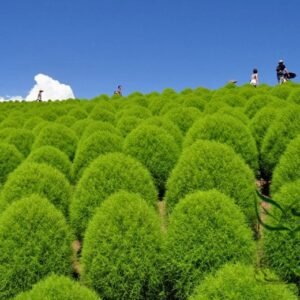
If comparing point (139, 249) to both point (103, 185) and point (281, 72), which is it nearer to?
point (103, 185)

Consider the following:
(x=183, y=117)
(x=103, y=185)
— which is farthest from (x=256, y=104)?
(x=103, y=185)

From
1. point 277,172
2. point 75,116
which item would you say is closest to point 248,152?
point 277,172

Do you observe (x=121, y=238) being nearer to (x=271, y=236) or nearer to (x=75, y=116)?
(x=271, y=236)

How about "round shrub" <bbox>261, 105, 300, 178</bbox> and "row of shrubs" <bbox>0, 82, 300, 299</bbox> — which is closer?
"row of shrubs" <bbox>0, 82, 300, 299</bbox>

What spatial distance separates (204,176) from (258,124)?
4431 mm

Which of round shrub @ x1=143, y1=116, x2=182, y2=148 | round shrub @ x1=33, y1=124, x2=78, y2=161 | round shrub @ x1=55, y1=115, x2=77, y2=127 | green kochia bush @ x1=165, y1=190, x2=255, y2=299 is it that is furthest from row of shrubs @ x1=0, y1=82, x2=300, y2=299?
round shrub @ x1=55, y1=115, x2=77, y2=127

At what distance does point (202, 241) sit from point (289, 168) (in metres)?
2.74

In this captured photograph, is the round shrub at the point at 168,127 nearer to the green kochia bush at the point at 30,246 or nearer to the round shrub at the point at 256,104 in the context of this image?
the round shrub at the point at 256,104

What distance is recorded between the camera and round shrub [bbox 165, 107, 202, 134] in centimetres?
1174

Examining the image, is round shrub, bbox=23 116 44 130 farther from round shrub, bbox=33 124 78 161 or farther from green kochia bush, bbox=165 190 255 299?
green kochia bush, bbox=165 190 255 299

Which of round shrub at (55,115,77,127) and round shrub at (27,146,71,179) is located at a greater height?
round shrub at (55,115,77,127)

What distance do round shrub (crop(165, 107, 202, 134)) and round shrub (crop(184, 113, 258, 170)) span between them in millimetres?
2714

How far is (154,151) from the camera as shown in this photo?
30.1 feet

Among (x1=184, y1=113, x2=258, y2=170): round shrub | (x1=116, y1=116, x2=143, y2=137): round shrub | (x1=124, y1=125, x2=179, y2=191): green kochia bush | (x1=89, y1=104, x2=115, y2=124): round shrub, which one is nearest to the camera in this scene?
(x1=184, y1=113, x2=258, y2=170): round shrub
